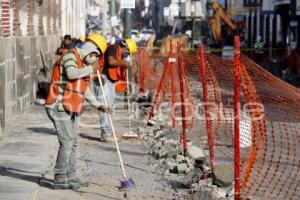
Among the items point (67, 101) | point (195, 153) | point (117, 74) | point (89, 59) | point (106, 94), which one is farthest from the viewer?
point (117, 74)

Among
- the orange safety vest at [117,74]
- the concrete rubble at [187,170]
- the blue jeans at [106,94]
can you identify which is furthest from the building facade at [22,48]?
the concrete rubble at [187,170]

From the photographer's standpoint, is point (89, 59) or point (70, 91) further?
point (89, 59)

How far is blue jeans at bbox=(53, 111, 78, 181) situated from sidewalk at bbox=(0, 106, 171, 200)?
→ 0.87 feet

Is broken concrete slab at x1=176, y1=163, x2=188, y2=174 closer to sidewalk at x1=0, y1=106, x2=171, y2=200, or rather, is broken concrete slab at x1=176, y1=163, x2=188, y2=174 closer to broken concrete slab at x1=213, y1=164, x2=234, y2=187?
sidewalk at x1=0, y1=106, x2=171, y2=200

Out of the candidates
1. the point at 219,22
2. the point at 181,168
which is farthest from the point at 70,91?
the point at 219,22

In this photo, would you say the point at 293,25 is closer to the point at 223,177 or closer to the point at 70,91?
the point at 223,177

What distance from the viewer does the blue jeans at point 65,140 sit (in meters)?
9.23

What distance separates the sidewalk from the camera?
9.34 meters

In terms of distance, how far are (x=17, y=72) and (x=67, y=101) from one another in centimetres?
821

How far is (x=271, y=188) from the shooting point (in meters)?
10.3

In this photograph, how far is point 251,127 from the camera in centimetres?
1166

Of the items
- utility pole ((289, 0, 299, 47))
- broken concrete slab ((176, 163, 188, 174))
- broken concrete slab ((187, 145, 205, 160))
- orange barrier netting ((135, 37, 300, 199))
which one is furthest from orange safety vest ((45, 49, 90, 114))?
utility pole ((289, 0, 299, 47))

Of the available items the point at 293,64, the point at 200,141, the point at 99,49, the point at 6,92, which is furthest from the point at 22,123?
the point at 293,64

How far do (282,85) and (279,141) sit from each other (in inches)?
144
